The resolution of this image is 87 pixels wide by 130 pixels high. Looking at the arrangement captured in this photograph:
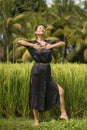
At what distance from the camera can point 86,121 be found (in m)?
6.46

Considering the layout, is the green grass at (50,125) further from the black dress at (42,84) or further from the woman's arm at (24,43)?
the woman's arm at (24,43)

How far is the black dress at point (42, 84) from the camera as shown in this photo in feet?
21.4

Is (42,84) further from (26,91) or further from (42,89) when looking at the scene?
(26,91)

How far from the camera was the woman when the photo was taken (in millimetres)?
6535

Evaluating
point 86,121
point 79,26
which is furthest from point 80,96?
point 79,26

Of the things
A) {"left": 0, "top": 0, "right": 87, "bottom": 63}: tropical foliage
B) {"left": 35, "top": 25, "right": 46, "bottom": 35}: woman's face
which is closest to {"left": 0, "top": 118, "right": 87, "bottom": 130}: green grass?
{"left": 35, "top": 25, "right": 46, "bottom": 35}: woman's face

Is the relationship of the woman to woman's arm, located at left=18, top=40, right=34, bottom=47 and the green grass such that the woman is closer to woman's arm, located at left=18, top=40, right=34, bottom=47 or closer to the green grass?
woman's arm, located at left=18, top=40, right=34, bottom=47

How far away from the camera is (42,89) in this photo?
6.63m

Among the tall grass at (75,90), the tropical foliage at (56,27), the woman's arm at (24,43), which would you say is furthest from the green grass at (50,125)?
the tropical foliage at (56,27)

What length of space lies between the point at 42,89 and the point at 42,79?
159 mm

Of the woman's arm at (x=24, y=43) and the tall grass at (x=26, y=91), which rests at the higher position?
the woman's arm at (x=24, y=43)

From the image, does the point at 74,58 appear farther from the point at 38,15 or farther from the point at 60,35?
the point at 38,15

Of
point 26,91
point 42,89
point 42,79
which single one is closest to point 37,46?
point 42,79

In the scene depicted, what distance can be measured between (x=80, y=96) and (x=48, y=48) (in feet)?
4.44
